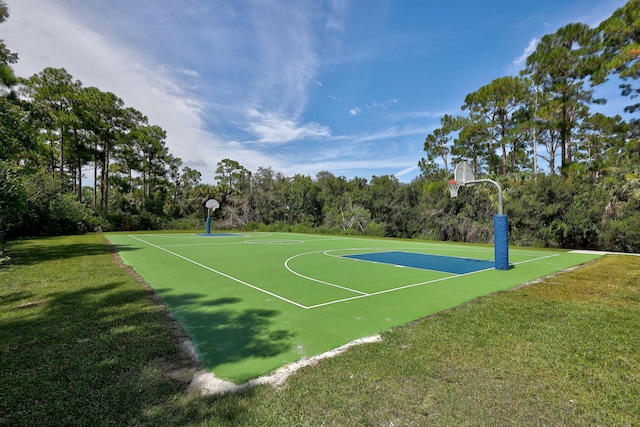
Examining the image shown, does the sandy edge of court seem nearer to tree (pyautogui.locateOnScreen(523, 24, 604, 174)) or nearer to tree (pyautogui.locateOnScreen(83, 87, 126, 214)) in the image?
tree (pyautogui.locateOnScreen(523, 24, 604, 174))

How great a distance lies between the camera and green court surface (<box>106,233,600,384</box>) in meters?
3.58

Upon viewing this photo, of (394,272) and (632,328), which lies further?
(394,272)

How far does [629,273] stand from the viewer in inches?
313

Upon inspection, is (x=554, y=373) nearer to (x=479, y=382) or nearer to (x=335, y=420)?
(x=479, y=382)

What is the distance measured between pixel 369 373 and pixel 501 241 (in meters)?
7.48

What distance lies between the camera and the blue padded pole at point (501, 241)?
851cm

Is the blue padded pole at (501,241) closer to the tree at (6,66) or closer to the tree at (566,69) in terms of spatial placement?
the tree at (6,66)

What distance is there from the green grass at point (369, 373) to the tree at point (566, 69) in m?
22.8

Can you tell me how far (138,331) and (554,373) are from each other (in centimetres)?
454

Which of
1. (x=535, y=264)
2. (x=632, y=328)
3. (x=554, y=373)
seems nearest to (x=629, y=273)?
(x=535, y=264)

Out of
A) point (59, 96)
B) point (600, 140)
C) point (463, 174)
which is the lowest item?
point (463, 174)

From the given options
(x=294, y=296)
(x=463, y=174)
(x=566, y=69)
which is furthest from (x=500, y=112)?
(x=294, y=296)

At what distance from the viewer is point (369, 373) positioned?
112 inches

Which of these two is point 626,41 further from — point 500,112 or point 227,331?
point 227,331
